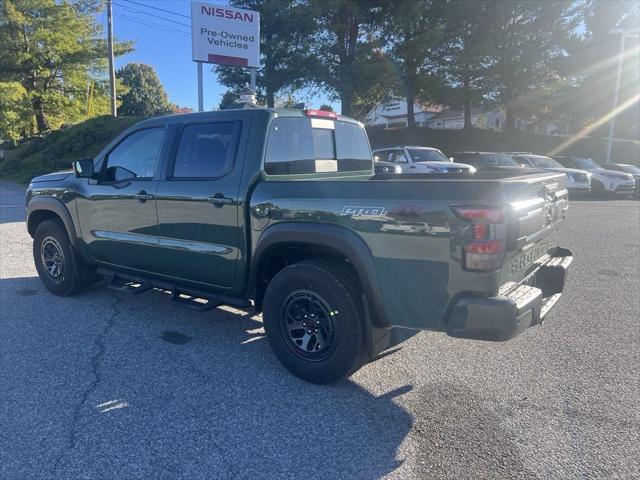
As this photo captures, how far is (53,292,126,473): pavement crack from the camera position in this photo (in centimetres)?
280

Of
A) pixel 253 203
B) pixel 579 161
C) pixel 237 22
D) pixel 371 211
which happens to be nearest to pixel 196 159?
pixel 253 203

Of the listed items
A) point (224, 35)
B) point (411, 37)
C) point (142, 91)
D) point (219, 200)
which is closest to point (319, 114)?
point (219, 200)

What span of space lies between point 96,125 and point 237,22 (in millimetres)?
8860

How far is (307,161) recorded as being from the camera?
4.28 meters

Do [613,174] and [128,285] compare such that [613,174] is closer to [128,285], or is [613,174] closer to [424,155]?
[424,155]

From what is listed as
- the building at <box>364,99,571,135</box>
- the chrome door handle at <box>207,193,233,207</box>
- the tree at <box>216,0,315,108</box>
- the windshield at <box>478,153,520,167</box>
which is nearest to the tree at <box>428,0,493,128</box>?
the tree at <box>216,0,315,108</box>

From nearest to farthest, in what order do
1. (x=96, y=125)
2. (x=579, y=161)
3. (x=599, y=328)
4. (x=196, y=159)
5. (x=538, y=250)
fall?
1. (x=538, y=250)
2. (x=196, y=159)
3. (x=599, y=328)
4. (x=579, y=161)
5. (x=96, y=125)

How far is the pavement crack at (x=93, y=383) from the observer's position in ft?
9.20

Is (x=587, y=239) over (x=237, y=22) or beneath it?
Answer: beneath

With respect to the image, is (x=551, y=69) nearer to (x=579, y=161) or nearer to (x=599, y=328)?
(x=579, y=161)

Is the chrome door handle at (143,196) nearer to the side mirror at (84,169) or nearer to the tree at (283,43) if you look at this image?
the side mirror at (84,169)

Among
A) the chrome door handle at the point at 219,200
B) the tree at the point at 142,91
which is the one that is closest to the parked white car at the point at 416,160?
the chrome door handle at the point at 219,200

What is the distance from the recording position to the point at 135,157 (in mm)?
4715

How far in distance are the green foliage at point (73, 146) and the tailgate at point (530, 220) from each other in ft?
65.3
